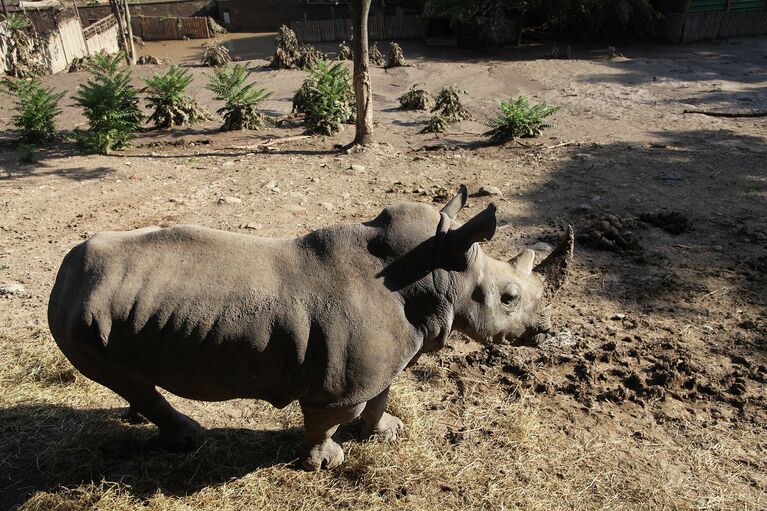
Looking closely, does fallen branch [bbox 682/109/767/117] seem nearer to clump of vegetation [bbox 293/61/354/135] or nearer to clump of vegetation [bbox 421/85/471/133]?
clump of vegetation [bbox 421/85/471/133]

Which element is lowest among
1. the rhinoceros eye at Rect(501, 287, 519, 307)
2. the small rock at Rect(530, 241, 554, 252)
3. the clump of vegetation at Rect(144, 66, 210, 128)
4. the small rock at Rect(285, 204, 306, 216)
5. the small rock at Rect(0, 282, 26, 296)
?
the small rock at Rect(0, 282, 26, 296)

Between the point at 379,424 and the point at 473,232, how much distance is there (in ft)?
5.76

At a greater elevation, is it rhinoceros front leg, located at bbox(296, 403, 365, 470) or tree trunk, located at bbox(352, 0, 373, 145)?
tree trunk, located at bbox(352, 0, 373, 145)

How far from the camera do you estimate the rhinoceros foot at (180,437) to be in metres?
4.00

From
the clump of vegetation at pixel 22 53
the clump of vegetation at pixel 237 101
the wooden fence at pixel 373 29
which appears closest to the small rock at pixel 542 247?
the clump of vegetation at pixel 237 101

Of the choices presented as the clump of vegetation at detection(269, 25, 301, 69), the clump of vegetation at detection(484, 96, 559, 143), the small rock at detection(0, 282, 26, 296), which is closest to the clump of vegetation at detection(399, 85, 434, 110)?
the clump of vegetation at detection(484, 96, 559, 143)

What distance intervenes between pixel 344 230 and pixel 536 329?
130 centimetres

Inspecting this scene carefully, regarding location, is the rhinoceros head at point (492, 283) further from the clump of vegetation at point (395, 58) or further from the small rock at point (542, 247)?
the clump of vegetation at point (395, 58)

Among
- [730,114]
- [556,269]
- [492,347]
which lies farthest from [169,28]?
[556,269]

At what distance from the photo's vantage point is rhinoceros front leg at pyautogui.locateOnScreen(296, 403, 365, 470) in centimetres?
341

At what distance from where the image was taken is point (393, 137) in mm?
11836

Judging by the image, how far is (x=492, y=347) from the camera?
539 centimetres

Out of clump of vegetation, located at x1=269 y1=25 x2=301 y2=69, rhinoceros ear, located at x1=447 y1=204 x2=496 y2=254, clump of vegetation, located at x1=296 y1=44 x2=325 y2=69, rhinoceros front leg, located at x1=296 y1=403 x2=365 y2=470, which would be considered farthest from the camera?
clump of vegetation, located at x1=269 y1=25 x2=301 y2=69

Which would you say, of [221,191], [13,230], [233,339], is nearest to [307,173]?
[221,191]
